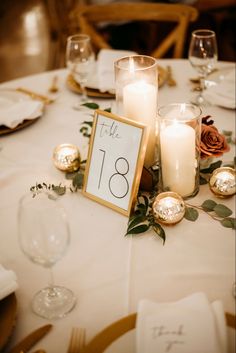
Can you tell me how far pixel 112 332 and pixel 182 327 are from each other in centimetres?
11

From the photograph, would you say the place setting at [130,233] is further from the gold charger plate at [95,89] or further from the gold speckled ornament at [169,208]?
the gold charger plate at [95,89]

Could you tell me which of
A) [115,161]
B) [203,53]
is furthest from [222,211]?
[203,53]

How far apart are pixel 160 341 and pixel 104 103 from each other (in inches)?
35.4

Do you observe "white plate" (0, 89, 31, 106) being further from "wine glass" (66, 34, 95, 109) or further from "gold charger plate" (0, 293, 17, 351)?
"gold charger plate" (0, 293, 17, 351)

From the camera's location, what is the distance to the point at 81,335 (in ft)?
2.07

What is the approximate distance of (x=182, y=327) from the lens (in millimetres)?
587

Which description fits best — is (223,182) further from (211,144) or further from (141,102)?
(141,102)

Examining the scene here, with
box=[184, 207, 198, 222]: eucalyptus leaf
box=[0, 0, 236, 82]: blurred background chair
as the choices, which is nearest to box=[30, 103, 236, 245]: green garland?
box=[184, 207, 198, 222]: eucalyptus leaf

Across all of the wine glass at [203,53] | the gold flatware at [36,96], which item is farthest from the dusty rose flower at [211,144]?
the gold flatware at [36,96]

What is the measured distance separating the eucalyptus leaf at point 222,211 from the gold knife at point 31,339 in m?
0.41

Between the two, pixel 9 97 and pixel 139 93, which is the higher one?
pixel 139 93

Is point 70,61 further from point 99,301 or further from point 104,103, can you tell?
point 99,301

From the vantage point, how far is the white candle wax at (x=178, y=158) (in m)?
0.83

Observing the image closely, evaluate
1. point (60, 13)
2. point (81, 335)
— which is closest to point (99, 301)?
point (81, 335)
